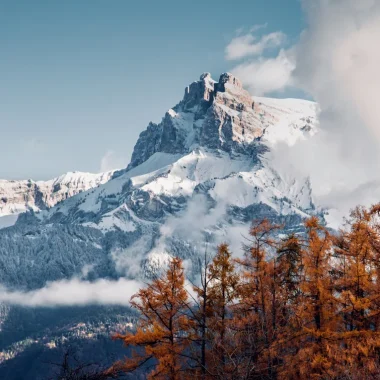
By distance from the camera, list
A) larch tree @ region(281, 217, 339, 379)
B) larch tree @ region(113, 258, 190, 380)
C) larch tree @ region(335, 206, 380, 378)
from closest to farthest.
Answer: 1. larch tree @ region(335, 206, 380, 378)
2. larch tree @ region(281, 217, 339, 379)
3. larch tree @ region(113, 258, 190, 380)

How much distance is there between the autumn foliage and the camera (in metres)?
20.9

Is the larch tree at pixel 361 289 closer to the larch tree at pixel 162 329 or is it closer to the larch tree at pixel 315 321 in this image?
the larch tree at pixel 315 321

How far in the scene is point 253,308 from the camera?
2678cm

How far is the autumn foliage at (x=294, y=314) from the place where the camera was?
20.9m

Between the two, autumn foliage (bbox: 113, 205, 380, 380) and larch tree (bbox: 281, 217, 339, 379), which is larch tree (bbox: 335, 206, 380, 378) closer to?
autumn foliage (bbox: 113, 205, 380, 380)

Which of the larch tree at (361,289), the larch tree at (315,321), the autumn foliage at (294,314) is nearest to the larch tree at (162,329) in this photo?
the autumn foliage at (294,314)

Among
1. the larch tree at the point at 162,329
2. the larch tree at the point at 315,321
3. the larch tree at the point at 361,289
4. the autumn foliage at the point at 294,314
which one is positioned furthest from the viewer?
the larch tree at the point at 162,329

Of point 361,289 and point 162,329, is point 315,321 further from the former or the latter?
point 162,329

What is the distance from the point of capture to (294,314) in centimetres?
2378

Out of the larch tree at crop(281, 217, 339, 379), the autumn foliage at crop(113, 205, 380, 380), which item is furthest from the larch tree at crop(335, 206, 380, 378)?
the larch tree at crop(281, 217, 339, 379)

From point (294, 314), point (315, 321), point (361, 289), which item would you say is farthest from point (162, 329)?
point (361, 289)

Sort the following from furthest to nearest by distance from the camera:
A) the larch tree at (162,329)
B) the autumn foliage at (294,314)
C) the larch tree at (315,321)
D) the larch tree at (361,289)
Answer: the larch tree at (162,329), the larch tree at (315,321), the autumn foliage at (294,314), the larch tree at (361,289)

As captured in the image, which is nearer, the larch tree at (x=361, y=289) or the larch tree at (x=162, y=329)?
the larch tree at (x=361, y=289)

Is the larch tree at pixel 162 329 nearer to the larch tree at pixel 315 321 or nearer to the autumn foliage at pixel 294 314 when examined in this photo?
the autumn foliage at pixel 294 314
